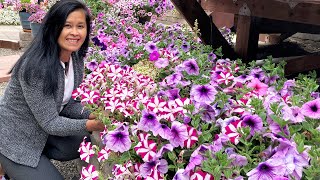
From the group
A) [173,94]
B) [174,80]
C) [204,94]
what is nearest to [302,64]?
[174,80]

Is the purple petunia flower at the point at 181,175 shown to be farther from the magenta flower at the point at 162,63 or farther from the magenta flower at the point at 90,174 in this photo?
the magenta flower at the point at 162,63

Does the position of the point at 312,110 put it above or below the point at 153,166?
above

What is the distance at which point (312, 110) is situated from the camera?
1471mm

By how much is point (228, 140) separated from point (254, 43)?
2.12 metres

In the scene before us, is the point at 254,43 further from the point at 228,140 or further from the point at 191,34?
the point at 228,140

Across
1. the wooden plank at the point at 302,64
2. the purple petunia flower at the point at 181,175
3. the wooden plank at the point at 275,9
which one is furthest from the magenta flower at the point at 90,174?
the wooden plank at the point at 302,64

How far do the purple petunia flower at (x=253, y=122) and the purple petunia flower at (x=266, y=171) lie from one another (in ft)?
0.86

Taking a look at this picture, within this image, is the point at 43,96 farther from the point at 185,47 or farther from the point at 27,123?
the point at 185,47

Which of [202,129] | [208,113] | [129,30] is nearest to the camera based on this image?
[202,129]

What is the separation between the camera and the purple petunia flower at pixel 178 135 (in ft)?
4.70

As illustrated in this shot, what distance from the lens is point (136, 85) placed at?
6.92 feet

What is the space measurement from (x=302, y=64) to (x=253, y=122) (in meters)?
2.23

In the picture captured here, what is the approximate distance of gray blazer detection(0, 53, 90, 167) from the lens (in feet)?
6.44

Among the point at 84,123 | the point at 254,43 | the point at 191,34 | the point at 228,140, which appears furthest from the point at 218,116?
the point at 191,34
